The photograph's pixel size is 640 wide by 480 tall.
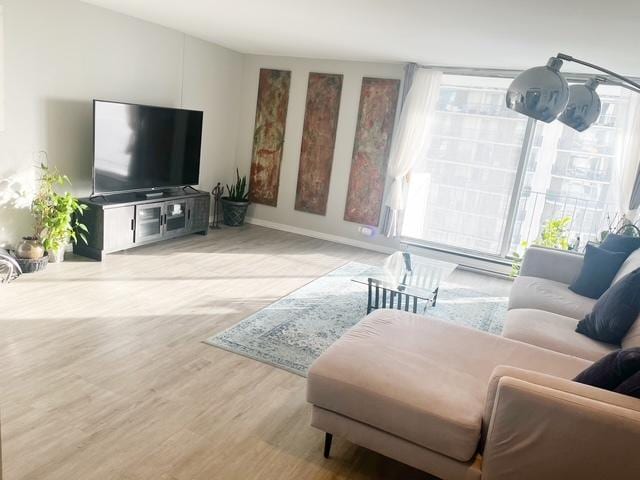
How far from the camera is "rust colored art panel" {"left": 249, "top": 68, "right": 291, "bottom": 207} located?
6469 mm

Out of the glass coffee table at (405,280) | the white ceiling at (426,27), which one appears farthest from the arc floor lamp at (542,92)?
the glass coffee table at (405,280)

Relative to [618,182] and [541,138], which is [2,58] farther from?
[618,182]

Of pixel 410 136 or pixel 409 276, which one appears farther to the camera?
pixel 410 136

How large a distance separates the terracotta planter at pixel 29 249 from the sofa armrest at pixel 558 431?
3890 millimetres

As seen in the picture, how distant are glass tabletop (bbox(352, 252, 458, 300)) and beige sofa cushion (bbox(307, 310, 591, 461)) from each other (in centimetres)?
109

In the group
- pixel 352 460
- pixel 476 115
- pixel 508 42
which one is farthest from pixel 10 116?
pixel 476 115

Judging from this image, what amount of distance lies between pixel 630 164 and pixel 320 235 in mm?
3592

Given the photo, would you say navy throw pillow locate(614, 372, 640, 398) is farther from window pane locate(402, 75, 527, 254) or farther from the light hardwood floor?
window pane locate(402, 75, 527, 254)

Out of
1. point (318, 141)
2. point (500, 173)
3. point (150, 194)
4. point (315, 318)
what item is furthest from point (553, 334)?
point (318, 141)

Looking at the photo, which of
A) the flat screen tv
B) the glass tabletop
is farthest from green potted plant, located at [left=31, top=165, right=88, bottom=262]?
the glass tabletop

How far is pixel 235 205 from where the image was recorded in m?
6.46

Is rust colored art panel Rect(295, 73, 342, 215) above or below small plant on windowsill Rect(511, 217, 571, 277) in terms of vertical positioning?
above

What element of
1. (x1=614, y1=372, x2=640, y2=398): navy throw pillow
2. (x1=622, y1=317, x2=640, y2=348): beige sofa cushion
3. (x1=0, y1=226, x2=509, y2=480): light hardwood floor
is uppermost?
(x1=614, y1=372, x2=640, y2=398): navy throw pillow

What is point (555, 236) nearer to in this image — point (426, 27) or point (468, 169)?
point (468, 169)
